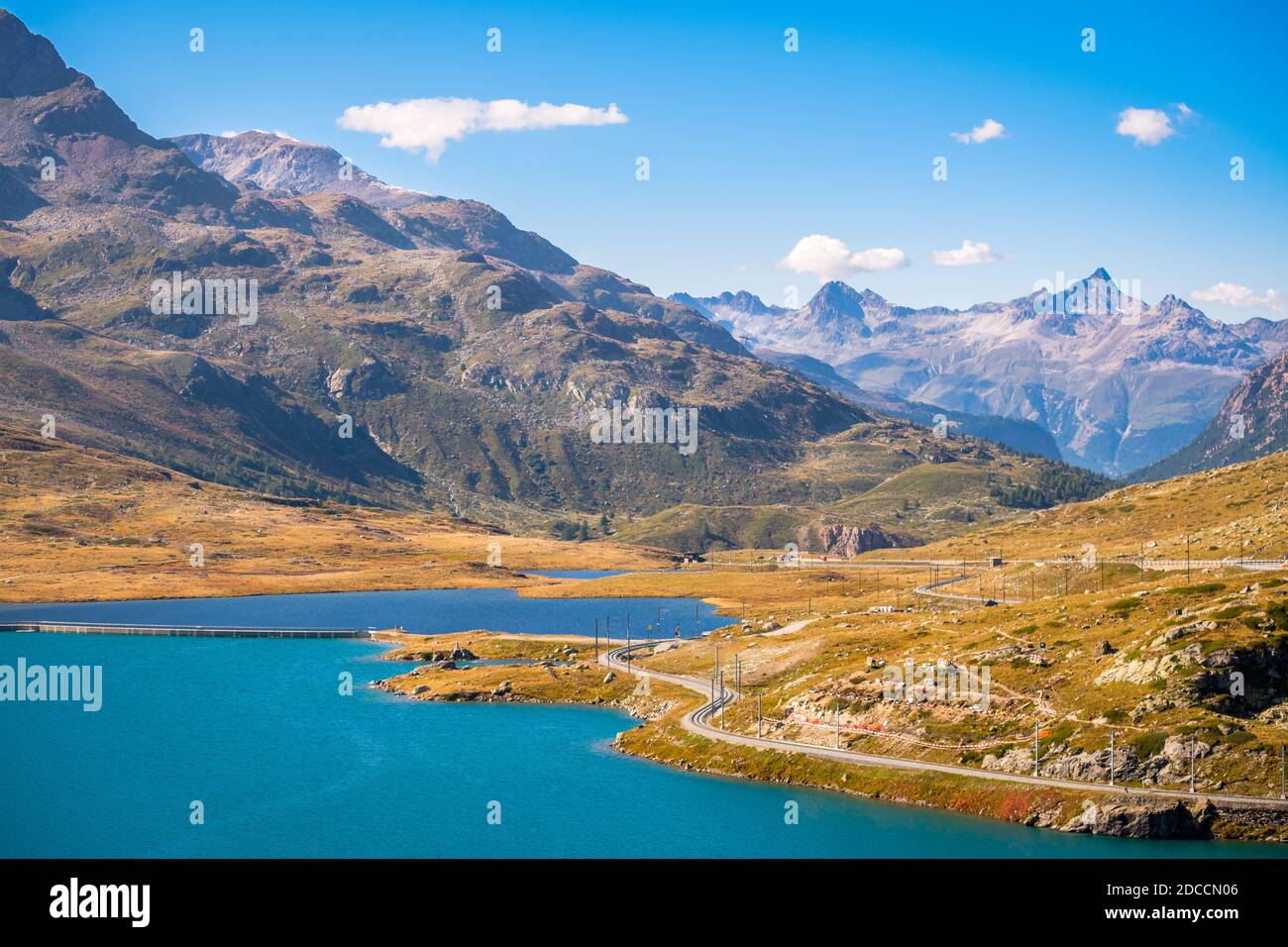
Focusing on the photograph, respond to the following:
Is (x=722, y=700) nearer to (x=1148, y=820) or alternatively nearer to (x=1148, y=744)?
(x=1148, y=744)

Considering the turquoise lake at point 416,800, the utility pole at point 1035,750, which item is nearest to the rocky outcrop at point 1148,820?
the turquoise lake at point 416,800

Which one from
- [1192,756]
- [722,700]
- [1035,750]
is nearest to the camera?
[1192,756]

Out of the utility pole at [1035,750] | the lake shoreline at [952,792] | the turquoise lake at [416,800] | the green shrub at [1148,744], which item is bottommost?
the turquoise lake at [416,800]

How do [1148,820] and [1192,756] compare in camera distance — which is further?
[1192,756]

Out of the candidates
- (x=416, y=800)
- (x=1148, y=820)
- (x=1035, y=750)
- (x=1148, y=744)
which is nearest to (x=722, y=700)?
(x=416, y=800)

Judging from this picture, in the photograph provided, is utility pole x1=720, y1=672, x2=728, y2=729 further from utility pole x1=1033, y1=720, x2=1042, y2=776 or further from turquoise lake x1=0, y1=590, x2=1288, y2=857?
utility pole x1=1033, y1=720, x2=1042, y2=776

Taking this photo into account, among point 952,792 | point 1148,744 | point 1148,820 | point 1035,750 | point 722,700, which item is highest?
point 1148,744

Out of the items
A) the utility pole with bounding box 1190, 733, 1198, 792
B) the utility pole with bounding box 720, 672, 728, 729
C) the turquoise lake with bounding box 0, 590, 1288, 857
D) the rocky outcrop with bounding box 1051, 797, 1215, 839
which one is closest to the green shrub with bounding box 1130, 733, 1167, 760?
the utility pole with bounding box 1190, 733, 1198, 792

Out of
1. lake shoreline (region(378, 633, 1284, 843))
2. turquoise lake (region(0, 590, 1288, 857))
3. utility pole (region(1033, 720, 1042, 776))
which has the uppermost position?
utility pole (region(1033, 720, 1042, 776))

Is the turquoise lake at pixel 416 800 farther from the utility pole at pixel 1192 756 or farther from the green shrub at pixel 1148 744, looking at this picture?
the green shrub at pixel 1148 744
